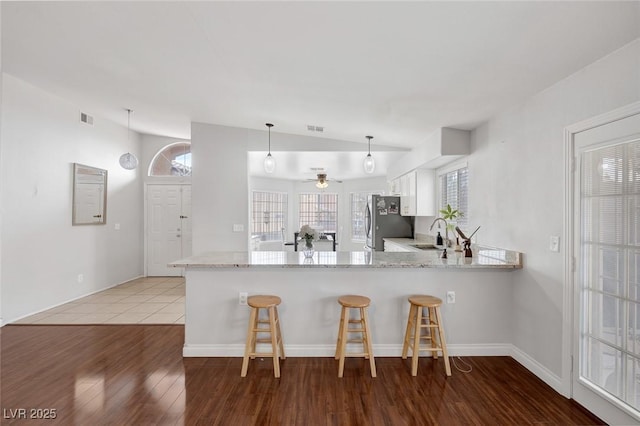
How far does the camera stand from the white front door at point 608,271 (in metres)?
1.71

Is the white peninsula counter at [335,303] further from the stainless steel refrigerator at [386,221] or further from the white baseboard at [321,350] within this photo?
Answer: the stainless steel refrigerator at [386,221]

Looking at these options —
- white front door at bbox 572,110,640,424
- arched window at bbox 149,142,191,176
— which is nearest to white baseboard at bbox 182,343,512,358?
white front door at bbox 572,110,640,424

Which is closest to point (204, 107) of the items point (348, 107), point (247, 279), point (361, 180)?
point (348, 107)

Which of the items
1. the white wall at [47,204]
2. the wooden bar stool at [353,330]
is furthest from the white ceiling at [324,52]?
the wooden bar stool at [353,330]

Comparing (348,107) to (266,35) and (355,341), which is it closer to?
(266,35)

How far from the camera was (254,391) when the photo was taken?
2197mm

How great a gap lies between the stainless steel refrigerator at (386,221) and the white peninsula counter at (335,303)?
256 centimetres

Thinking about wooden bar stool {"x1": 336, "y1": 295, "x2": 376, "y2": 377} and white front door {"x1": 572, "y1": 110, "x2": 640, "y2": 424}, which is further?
wooden bar stool {"x1": 336, "y1": 295, "x2": 376, "y2": 377}

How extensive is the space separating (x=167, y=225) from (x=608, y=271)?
6446 mm

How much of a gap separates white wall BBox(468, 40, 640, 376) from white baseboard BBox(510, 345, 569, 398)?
1.6 inches

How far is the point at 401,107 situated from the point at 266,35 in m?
1.52

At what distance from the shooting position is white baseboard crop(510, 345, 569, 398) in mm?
2191

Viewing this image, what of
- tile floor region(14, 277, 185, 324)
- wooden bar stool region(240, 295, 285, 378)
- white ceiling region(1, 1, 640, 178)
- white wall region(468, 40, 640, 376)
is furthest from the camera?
tile floor region(14, 277, 185, 324)

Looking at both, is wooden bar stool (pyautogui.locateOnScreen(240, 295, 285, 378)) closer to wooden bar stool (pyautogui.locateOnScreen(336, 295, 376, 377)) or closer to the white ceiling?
wooden bar stool (pyautogui.locateOnScreen(336, 295, 376, 377))
